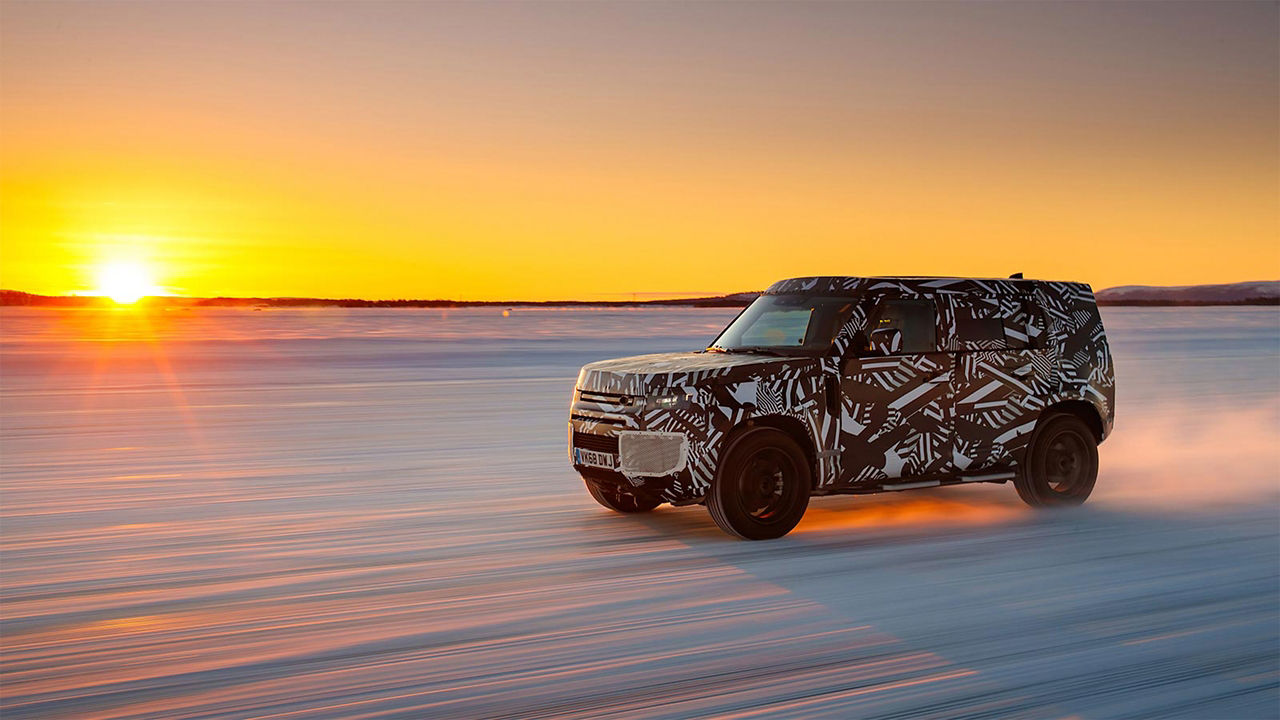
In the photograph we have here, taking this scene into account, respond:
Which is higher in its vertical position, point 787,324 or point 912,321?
point 787,324

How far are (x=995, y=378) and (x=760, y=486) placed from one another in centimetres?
242

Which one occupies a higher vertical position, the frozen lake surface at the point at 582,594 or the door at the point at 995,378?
the door at the point at 995,378

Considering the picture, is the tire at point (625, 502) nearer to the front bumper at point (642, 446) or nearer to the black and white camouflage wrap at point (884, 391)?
the black and white camouflage wrap at point (884, 391)

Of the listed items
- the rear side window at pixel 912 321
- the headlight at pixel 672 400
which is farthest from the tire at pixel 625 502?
the rear side window at pixel 912 321

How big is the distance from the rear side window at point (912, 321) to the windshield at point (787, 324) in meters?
0.30

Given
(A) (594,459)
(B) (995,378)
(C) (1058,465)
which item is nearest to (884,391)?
(B) (995,378)

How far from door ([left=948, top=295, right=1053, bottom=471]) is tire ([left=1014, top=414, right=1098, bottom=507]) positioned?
180mm

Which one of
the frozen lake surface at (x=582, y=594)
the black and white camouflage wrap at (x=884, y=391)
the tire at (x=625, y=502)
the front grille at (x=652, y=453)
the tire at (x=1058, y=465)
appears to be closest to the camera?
the frozen lake surface at (x=582, y=594)

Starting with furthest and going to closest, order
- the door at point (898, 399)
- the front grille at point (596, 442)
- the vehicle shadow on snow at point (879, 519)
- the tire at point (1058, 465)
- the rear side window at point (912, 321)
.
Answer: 1. the tire at point (1058, 465)
2. the rear side window at point (912, 321)
3. the door at point (898, 399)
4. the vehicle shadow on snow at point (879, 519)
5. the front grille at point (596, 442)

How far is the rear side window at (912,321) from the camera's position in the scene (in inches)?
389

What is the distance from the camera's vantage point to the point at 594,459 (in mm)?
9344

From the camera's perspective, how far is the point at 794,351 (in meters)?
9.62

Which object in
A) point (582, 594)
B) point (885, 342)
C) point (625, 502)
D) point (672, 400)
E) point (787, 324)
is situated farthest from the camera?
point (625, 502)

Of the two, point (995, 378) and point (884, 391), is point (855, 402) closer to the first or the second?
point (884, 391)
